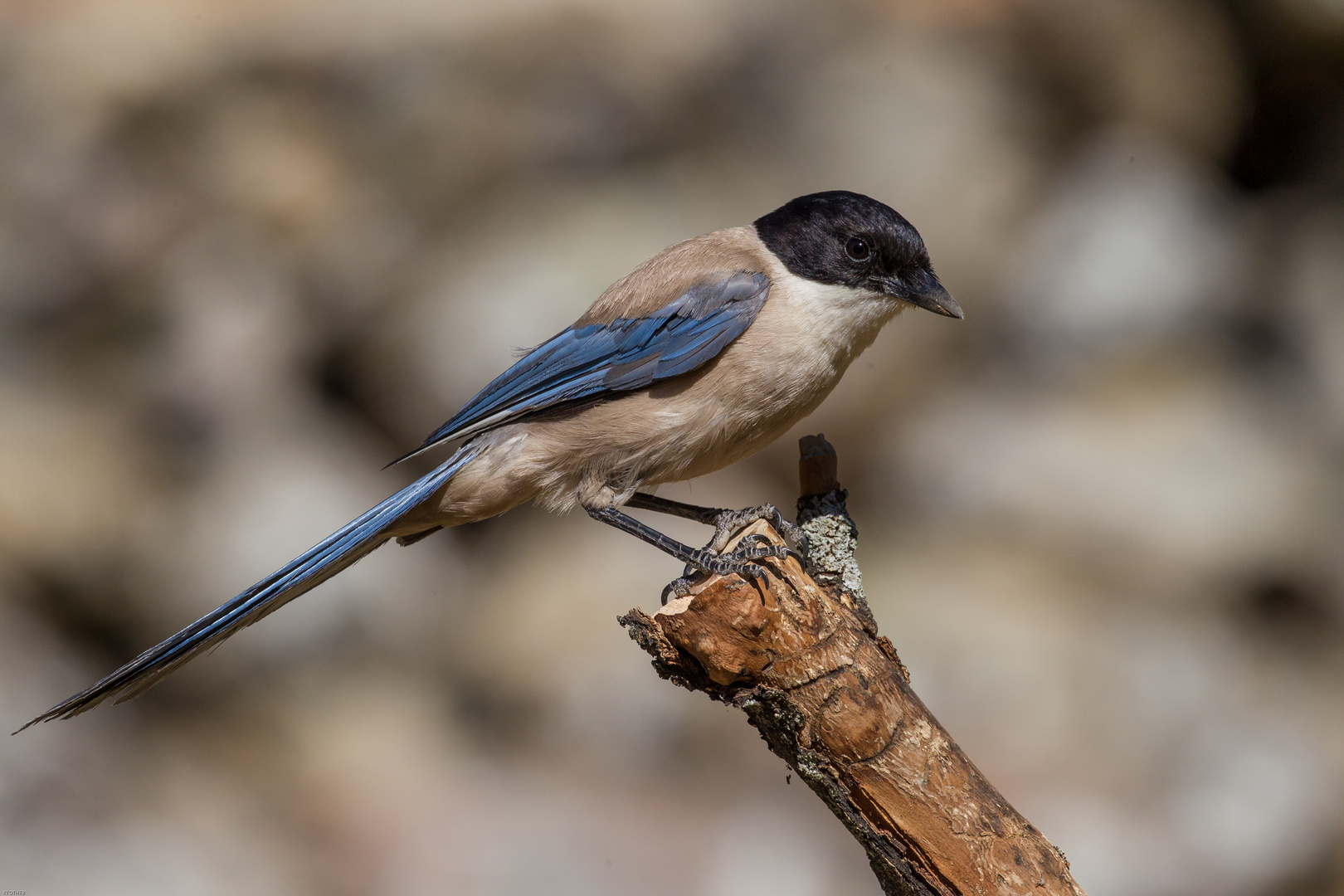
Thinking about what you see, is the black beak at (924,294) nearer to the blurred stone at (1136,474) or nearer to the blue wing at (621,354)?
the blue wing at (621,354)

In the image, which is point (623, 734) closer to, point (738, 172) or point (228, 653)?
point (228, 653)

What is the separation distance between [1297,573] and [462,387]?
19.3ft

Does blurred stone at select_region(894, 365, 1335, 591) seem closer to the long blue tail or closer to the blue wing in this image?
the blue wing

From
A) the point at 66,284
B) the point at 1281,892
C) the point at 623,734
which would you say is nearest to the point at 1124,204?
the point at 1281,892

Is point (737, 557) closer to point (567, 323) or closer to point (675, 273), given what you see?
point (675, 273)

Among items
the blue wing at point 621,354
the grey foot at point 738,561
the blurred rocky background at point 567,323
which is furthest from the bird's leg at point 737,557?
the blurred rocky background at point 567,323

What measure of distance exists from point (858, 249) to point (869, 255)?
4cm

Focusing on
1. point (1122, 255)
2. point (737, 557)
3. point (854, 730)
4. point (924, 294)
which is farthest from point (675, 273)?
point (1122, 255)

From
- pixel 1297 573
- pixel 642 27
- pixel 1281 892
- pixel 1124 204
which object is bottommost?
pixel 1281 892

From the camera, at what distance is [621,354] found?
139 inches

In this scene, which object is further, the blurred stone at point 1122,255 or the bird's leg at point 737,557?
the blurred stone at point 1122,255

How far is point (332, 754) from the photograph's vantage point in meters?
→ 6.83

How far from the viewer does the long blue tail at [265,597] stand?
297cm

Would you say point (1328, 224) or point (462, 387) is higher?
point (462, 387)
